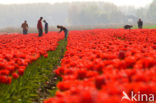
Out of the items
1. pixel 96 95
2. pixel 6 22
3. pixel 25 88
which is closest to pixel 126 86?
pixel 96 95

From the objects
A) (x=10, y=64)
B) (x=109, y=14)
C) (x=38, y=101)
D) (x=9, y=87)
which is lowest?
(x=38, y=101)

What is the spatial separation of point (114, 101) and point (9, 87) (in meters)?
4.09

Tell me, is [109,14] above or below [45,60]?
above

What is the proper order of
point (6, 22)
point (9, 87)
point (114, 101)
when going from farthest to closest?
point (6, 22), point (9, 87), point (114, 101)

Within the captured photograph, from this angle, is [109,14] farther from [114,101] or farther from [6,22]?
[114,101]

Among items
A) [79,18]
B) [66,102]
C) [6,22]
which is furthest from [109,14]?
[66,102]

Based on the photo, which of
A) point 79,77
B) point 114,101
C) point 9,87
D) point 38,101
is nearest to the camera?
point 114,101

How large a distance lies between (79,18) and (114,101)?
120245mm

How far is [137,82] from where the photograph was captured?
9.00 ft

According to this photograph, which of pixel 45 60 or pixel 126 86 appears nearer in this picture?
pixel 126 86

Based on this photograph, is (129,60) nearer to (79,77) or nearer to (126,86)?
(79,77)

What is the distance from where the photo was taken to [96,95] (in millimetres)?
2213

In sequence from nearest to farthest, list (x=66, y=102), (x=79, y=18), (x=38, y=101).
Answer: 1. (x=66, y=102)
2. (x=38, y=101)
3. (x=79, y=18)

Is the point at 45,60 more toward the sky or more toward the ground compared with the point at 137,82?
more toward the ground
